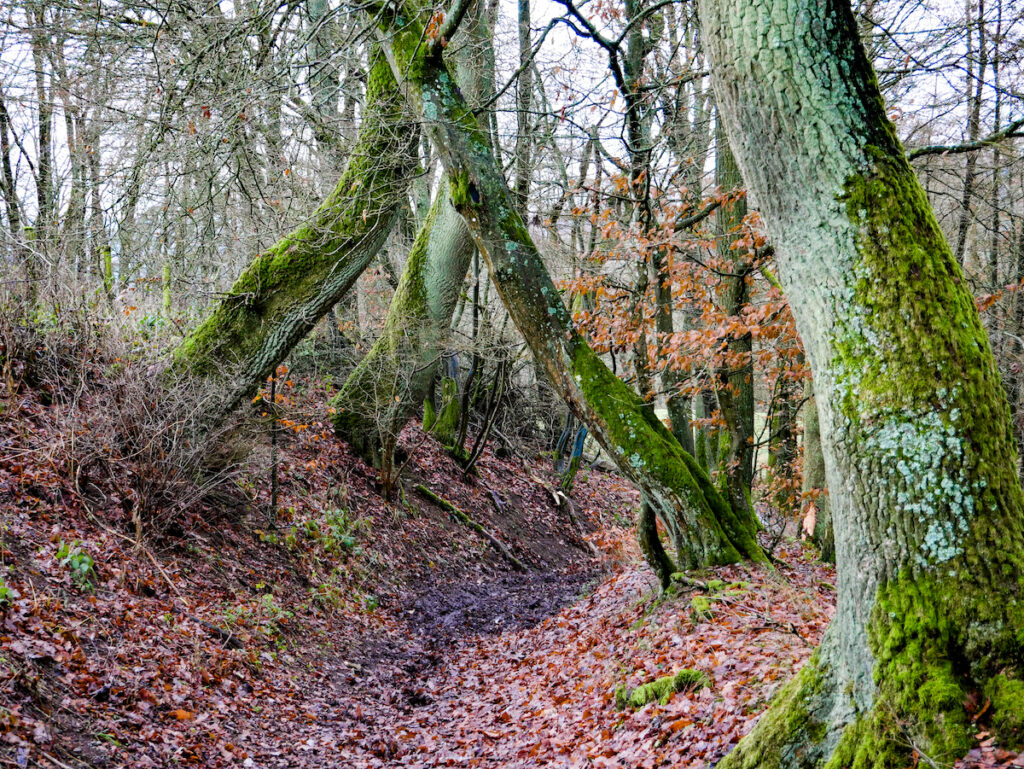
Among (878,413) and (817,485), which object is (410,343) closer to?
(817,485)

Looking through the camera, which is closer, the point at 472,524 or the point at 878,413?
the point at 878,413

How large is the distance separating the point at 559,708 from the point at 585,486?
42.8 feet

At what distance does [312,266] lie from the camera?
9188 mm

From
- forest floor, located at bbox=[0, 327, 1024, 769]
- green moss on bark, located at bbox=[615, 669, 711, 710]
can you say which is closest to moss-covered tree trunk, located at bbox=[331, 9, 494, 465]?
forest floor, located at bbox=[0, 327, 1024, 769]

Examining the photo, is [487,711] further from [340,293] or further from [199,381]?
[340,293]

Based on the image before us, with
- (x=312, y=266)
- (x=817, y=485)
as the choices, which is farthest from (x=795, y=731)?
(x=312, y=266)

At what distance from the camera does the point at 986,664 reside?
8.14 ft

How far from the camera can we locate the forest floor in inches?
183

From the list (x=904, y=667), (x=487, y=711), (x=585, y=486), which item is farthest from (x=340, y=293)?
(x=585, y=486)

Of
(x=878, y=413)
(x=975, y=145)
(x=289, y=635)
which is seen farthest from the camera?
(x=289, y=635)

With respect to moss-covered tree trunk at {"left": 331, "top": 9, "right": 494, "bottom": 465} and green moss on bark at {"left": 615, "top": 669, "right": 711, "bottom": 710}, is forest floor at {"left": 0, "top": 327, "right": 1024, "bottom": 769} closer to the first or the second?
green moss on bark at {"left": 615, "top": 669, "right": 711, "bottom": 710}

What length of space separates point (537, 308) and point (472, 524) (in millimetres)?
7891

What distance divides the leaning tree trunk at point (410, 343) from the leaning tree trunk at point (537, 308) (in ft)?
18.0

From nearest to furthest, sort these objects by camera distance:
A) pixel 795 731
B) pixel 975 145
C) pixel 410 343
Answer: pixel 795 731, pixel 975 145, pixel 410 343
